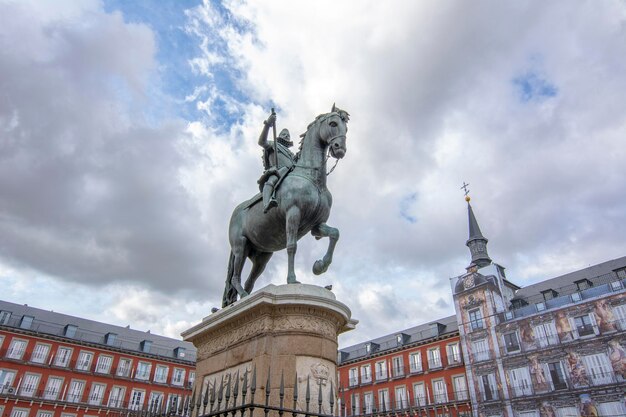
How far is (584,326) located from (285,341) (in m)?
36.7

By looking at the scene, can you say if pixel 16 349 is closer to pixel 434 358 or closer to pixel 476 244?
pixel 434 358

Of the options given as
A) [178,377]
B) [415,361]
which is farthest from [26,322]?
[415,361]

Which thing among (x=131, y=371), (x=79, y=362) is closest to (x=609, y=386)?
(x=131, y=371)

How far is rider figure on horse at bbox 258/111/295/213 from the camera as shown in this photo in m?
6.21

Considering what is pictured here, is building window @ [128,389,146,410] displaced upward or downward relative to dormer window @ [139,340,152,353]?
downward

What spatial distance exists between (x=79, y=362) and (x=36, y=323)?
21.8ft

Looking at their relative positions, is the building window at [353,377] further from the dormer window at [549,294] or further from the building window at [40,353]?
the building window at [40,353]

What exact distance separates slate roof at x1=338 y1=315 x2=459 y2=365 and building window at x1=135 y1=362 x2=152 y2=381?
22468 mm

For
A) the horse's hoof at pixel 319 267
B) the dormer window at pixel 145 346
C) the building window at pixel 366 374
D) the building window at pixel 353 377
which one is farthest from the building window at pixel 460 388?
the horse's hoof at pixel 319 267

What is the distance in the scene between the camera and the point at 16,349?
3944 cm

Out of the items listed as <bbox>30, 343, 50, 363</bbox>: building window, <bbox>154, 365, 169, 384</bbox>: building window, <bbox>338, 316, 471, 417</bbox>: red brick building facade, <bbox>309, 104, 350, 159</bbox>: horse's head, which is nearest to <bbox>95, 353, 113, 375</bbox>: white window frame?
<bbox>30, 343, 50, 363</bbox>: building window

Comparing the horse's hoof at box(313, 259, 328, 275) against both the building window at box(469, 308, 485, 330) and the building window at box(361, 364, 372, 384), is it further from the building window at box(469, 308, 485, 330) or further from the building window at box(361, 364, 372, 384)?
the building window at box(361, 364, 372, 384)

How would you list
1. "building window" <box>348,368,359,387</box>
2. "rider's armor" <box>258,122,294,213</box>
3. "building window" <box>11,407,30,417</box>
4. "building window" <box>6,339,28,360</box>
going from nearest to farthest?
"rider's armor" <box>258,122,294,213</box> < "building window" <box>11,407,30,417</box> < "building window" <box>6,339,28,360</box> < "building window" <box>348,368,359,387</box>

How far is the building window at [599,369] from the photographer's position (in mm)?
30342
